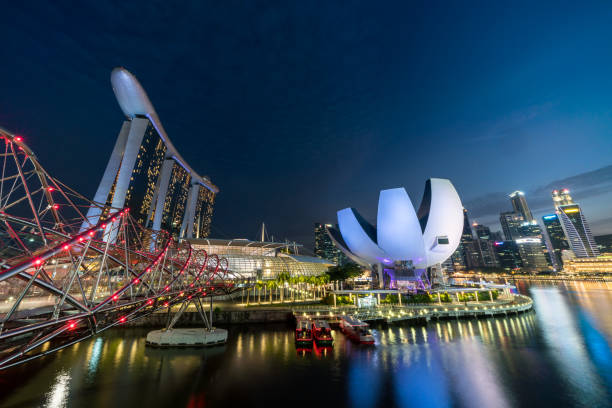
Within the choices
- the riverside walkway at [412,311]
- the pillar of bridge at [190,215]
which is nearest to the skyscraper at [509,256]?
the riverside walkway at [412,311]

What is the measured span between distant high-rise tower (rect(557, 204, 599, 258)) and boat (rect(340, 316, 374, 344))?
20941cm

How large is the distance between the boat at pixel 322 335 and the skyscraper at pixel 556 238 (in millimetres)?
214509

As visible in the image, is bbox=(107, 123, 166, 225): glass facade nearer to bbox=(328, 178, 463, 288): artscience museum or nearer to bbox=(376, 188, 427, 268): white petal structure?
bbox=(328, 178, 463, 288): artscience museum


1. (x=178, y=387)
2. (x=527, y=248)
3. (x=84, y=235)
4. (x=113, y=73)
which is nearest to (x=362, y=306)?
(x=178, y=387)

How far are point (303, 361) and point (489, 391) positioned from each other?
12.2 meters

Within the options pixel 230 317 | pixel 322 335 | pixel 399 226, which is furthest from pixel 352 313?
pixel 399 226

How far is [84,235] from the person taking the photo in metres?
8.01

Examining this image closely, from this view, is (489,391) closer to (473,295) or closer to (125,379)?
(125,379)

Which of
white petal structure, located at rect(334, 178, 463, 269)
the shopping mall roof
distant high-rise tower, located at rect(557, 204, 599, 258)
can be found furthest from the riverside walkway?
distant high-rise tower, located at rect(557, 204, 599, 258)

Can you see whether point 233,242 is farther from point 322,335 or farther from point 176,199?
point 176,199

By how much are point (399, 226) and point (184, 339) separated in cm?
3920

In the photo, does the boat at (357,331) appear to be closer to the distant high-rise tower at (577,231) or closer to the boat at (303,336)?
the boat at (303,336)

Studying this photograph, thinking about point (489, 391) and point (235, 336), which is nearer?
point (489, 391)

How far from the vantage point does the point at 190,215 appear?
10000 centimetres
